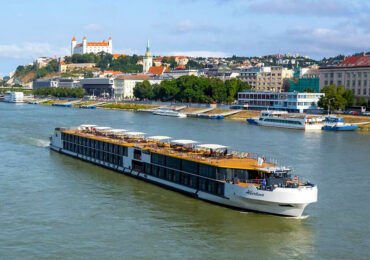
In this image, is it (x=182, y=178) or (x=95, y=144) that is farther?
→ (x=95, y=144)

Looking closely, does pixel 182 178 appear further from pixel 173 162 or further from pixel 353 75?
pixel 353 75

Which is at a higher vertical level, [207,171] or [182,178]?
[207,171]

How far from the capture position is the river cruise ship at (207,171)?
25.5 metres

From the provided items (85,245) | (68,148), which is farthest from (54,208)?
(68,148)

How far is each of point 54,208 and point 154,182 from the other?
26.6 feet

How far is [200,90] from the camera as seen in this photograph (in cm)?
12900

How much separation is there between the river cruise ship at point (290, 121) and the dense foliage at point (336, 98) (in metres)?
8.65

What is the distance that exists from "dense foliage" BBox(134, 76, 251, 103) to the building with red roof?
23.1 m

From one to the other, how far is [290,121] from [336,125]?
7.47m

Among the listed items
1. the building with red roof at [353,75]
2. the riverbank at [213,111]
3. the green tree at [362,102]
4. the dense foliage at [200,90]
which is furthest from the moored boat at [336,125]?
the dense foliage at [200,90]

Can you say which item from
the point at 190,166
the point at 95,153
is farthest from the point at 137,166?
the point at 95,153

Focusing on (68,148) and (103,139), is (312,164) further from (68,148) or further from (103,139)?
(68,148)

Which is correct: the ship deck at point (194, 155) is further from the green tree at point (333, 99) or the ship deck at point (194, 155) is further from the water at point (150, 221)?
the green tree at point (333, 99)

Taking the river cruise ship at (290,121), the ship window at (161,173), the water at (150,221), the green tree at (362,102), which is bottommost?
the water at (150,221)
